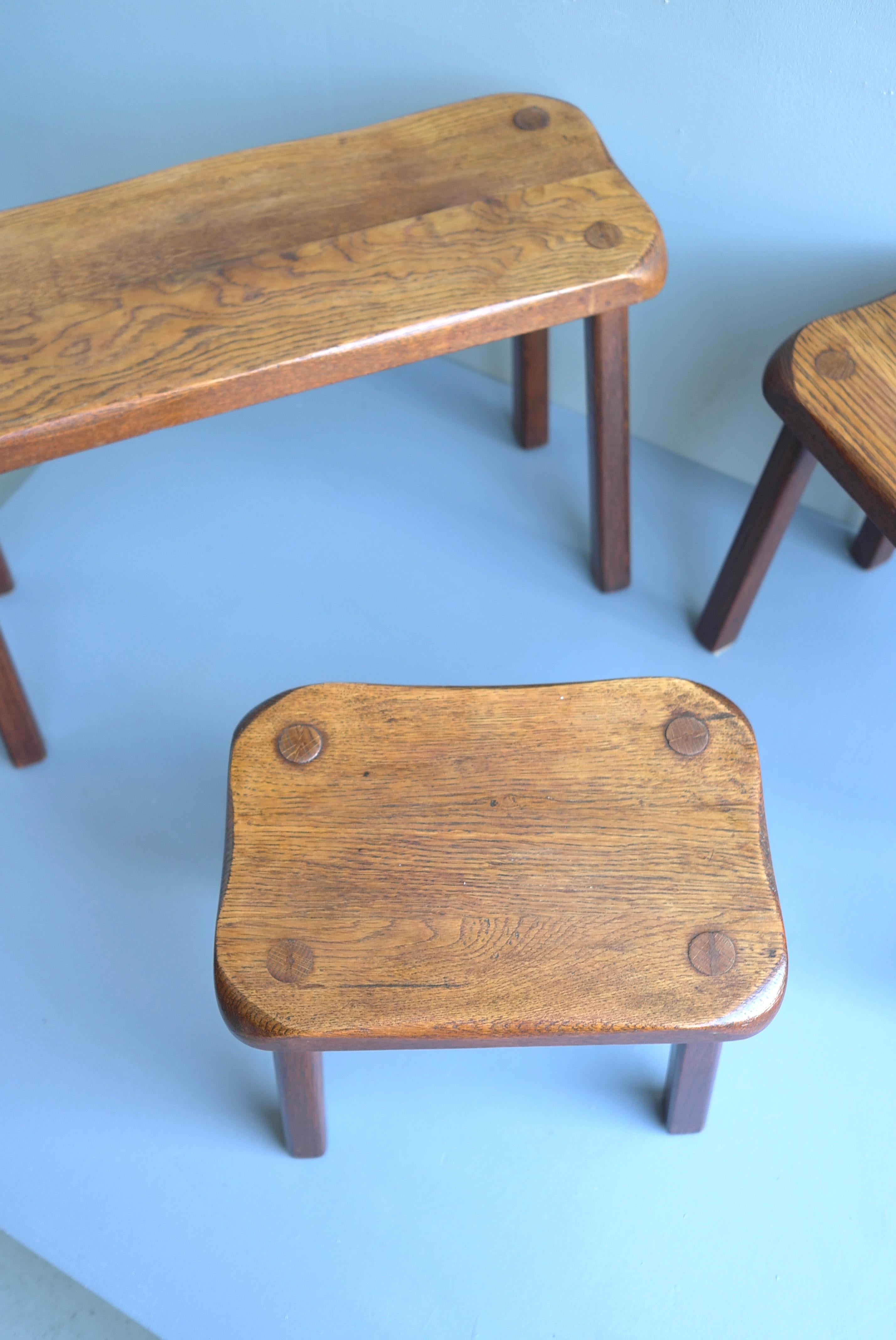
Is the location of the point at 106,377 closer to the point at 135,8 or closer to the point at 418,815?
the point at 418,815

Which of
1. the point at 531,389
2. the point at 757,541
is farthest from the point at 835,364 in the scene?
the point at 531,389

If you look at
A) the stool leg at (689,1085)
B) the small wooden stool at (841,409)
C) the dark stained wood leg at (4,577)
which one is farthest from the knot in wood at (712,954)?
the dark stained wood leg at (4,577)

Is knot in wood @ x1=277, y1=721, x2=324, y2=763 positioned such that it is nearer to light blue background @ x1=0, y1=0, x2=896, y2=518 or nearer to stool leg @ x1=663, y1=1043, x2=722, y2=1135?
stool leg @ x1=663, y1=1043, x2=722, y2=1135

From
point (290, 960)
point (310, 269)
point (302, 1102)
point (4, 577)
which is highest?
point (310, 269)

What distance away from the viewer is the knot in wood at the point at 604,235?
1391 millimetres

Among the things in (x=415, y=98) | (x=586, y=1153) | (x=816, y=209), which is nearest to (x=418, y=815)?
(x=586, y=1153)

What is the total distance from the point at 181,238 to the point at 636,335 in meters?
0.72

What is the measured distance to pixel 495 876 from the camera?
113cm

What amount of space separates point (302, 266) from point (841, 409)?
0.63 meters

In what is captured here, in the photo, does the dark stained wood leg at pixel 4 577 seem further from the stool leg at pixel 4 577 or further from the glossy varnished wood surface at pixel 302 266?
the glossy varnished wood surface at pixel 302 266

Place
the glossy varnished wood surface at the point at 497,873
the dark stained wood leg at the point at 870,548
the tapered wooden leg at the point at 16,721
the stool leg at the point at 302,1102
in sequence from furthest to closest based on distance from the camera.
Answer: the dark stained wood leg at the point at 870,548, the tapered wooden leg at the point at 16,721, the stool leg at the point at 302,1102, the glossy varnished wood surface at the point at 497,873

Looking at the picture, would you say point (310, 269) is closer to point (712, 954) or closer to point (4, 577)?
point (4, 577)

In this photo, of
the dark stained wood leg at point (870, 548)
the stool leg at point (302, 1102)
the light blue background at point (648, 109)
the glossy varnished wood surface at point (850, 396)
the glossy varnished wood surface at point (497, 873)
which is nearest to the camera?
the glossy varnished wood surface at point (497, 873)

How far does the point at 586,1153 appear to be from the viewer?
1376mm
